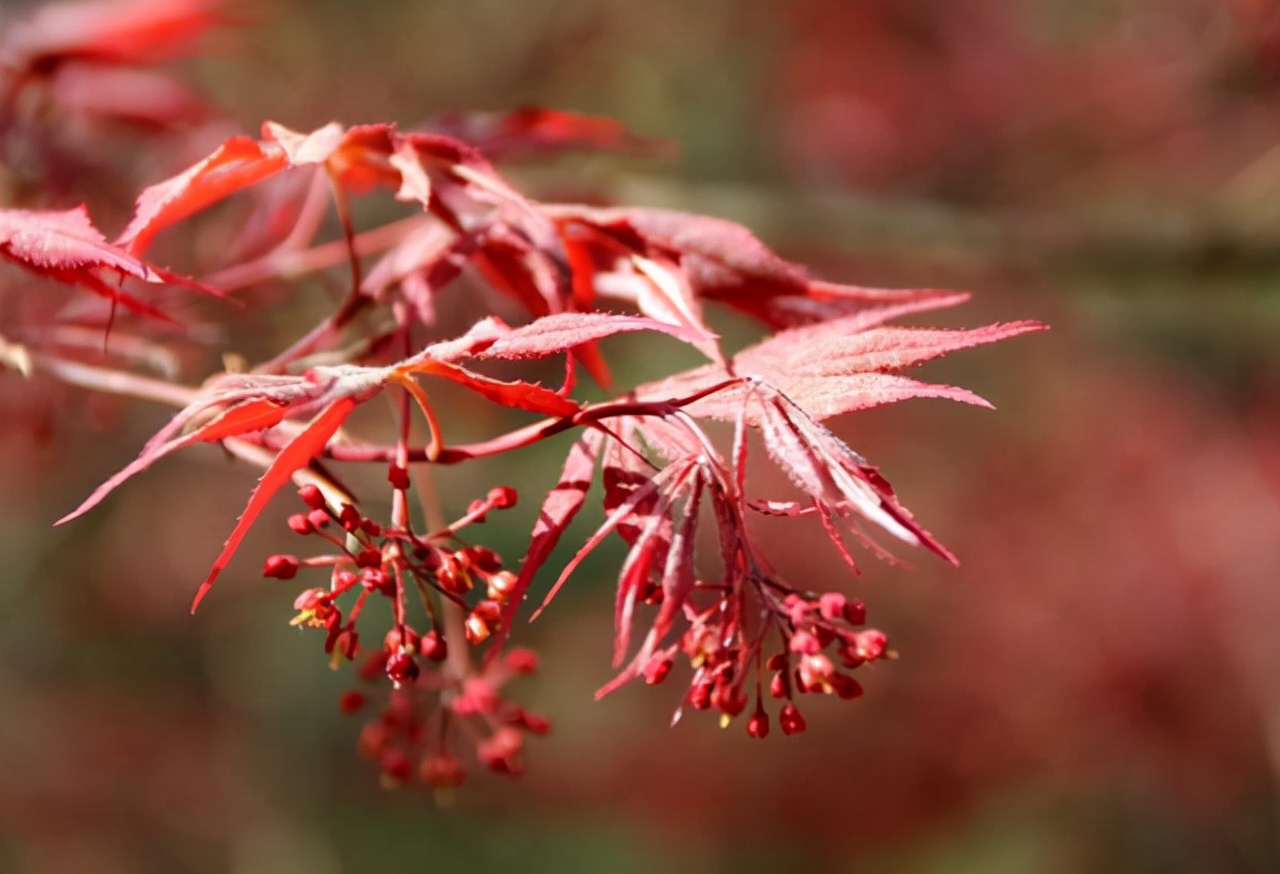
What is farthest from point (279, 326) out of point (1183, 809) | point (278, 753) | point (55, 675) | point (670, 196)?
point (1183, 809)

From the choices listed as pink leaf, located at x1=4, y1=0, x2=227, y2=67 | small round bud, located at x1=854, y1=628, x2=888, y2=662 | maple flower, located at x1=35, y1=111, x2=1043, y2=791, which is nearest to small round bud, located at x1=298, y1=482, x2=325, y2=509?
maple flower, located at x1=35, y1=111, x2=1043, y2=791

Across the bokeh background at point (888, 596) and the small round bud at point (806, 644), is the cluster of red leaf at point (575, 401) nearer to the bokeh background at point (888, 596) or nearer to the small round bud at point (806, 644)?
the small round bud at point (806, 644)

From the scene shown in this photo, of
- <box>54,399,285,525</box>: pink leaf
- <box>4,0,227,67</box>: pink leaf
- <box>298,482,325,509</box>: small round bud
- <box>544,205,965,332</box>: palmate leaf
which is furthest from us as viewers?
<box>4,0,227,67</box>: pink leaf

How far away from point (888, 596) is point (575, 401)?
383cm

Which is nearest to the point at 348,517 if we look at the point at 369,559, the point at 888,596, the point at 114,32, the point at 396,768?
the point at 369,559

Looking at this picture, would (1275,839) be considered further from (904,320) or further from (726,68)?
(726,68)

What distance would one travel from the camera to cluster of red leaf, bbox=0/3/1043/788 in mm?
562

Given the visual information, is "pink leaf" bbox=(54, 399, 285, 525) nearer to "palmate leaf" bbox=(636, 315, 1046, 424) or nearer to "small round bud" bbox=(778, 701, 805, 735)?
"palmate leaf" bbox=(636, 315, 1046, 424)

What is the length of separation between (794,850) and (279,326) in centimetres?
397

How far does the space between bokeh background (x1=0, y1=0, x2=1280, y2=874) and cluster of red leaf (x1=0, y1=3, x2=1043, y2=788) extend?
285 centimetres

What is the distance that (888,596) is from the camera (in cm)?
431

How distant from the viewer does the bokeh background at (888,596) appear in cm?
405

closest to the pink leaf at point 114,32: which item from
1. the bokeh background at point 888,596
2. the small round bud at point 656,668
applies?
the small round bud at point 656,668

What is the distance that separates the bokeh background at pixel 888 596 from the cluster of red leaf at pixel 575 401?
2.85m
